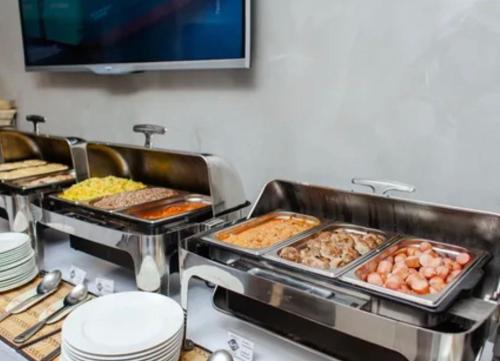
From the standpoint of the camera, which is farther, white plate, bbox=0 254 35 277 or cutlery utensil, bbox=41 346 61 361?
white plate, bbox=0 254 35 277

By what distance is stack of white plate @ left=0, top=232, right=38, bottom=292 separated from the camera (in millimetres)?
1216

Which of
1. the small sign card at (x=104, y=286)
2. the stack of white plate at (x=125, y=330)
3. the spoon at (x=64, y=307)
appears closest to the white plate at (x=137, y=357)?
the stack of white plate at (x=125, y=330)

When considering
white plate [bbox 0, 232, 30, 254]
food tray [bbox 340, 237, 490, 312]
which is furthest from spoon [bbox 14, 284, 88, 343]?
food tray [bbox 340, 237, 490, 312]

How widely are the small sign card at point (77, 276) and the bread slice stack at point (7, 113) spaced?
1.37 metres

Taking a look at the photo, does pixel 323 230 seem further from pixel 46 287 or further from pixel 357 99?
pixel 46 287

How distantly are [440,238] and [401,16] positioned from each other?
21.9 inches

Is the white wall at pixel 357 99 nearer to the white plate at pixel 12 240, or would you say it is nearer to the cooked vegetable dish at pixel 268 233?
the cooked vegetable dish at pixel 268 233

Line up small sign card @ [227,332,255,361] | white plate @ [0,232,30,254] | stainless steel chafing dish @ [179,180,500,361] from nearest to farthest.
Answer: stainless steel chafing dish @ [179,180,500,361] < small sign card @ [227,332,255,361] < white plate @ [0,232,30,254]

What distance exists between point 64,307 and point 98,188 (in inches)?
17.7

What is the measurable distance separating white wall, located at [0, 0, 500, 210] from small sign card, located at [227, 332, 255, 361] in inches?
21.6

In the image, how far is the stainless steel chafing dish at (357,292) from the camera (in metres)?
0.68

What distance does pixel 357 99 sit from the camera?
1.19 m

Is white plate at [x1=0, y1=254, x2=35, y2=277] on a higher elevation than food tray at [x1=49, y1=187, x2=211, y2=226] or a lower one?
lower

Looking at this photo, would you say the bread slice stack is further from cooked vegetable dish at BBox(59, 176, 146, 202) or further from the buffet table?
the buffet table
